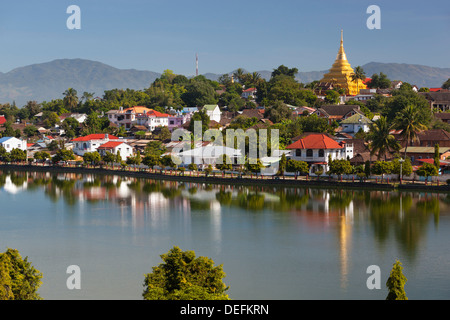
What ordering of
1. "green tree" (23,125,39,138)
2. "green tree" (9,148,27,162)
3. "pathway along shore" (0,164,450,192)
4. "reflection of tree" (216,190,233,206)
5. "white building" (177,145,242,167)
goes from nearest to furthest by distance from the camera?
1. "reflection of tree" (216,190,233,206)
2. "pathway along shore" (0,164,450,192)
3. "white building" (177,145,242,167)
4. "green tree" (9,148,27,162)
5. "green tree" (23,125,39,138)

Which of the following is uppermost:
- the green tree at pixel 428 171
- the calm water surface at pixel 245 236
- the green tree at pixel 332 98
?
the green tree at pixel 332 98

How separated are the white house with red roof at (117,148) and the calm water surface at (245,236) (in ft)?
55.5

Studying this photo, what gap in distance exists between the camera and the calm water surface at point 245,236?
16.5 meters

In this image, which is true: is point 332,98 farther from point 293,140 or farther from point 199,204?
point 199,204

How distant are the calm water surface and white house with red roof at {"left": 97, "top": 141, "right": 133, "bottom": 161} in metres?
16.9

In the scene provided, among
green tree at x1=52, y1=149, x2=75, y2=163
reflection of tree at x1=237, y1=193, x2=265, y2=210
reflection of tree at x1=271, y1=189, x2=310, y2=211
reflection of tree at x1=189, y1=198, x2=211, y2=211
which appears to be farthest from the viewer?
green tree at x1=52, y1=149, x2=75, y2=163

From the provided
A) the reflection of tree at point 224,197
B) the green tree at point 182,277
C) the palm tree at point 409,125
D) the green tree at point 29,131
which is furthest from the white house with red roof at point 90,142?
the green tree at point 182,277

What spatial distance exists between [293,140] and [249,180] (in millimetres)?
8357

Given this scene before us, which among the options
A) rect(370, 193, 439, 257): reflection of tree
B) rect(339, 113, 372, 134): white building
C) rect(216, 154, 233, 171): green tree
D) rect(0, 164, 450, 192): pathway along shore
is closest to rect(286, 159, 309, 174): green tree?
rect(0, 164, 450, 192): pathway along shore

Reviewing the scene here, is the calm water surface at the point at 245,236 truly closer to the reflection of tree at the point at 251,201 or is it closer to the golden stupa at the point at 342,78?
the reflection of tree at the point at 251,201

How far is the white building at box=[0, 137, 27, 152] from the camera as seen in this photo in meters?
62.1

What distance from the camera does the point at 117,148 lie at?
54.1m

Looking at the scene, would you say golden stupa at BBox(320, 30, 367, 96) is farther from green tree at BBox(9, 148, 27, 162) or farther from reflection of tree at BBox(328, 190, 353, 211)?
reflection of tree at BBox(328, 190, 353, 211)
